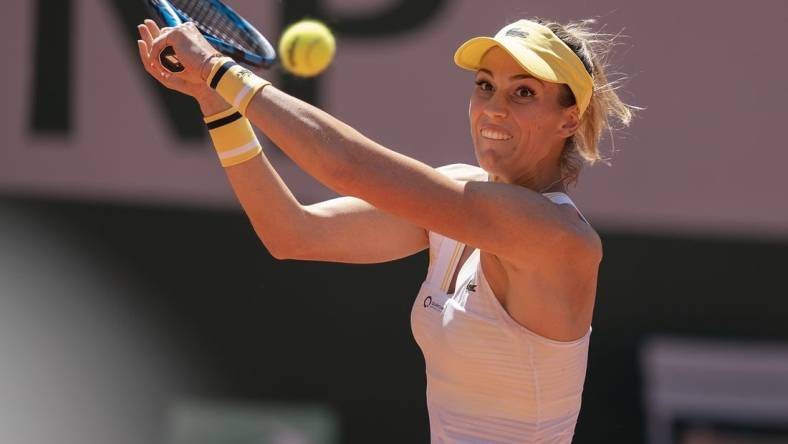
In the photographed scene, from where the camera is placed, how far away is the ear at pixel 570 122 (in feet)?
7.63

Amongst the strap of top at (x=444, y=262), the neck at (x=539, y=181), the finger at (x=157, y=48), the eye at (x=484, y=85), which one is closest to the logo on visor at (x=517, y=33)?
the eye at (x=484, y=85)

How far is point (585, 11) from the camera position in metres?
5.21

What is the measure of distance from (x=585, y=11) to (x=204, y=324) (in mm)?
2151

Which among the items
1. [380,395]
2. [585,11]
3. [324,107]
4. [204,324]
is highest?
[585,11]

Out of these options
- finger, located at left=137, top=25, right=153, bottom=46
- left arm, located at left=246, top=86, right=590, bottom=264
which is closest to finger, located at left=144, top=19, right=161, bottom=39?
finger, located at left=137, top=25, right=153, bottom=46

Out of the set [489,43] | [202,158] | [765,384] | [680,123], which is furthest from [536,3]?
[489,43]

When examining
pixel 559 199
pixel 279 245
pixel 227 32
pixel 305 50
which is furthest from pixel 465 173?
pixel 305 50

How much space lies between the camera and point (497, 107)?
225 centimetres

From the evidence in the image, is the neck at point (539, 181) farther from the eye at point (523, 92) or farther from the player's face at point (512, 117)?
the eye at point (523, 92)

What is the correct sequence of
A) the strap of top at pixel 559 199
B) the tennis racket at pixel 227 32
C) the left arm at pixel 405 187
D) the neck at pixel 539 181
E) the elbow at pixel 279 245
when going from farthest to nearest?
the tennis racket at pixel 227 32 → the elbow at pixel 279 245 → the neck at pixel 539 181 → the strap of top at pixel 559 199 → the left arm at pixel 405 187

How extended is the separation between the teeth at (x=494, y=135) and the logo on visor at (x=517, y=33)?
7.3 inches

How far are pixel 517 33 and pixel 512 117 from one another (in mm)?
168

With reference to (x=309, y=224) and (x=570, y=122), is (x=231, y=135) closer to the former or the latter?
(x=309, y=224)

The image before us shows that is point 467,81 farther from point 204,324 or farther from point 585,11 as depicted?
point 204,324
